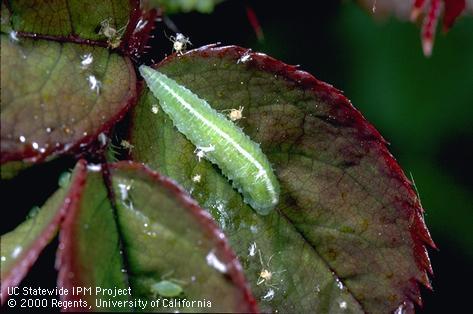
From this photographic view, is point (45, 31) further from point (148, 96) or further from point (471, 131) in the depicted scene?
point (471, 131)

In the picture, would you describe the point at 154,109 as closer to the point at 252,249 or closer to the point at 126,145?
the point at 126,145

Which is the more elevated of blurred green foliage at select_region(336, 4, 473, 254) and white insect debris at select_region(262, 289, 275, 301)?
blurred green foliage at select_region(336, 4, 473, 254)

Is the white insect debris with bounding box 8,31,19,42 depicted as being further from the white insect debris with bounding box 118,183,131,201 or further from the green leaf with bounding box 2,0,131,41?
the white insect debris with bounding box 118,183,131,201

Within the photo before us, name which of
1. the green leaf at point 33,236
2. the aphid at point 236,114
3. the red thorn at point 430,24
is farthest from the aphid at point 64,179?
the red thorn at point 430,24

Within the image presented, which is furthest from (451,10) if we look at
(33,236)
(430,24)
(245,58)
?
(33,236)

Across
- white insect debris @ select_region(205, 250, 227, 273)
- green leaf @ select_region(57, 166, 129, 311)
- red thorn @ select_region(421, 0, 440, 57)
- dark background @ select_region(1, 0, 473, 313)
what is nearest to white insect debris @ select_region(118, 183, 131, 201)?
green leaf @ select_region(57, 166, 129, 311)

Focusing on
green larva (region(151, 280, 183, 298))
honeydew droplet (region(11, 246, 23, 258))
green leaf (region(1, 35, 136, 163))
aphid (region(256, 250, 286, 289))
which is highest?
green leaf (region(1, 35, 136, 163))

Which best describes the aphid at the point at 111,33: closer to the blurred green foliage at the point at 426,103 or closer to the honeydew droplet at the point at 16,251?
the honeydew droplet at the point at 16,251
